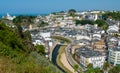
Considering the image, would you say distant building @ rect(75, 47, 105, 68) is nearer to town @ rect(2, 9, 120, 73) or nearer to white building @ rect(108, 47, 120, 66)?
town @ rect(2, 9, 120, 73)

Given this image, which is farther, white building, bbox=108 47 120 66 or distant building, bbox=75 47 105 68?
white building, bbox=108 47 120 66

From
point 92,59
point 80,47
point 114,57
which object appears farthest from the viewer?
point 80,47

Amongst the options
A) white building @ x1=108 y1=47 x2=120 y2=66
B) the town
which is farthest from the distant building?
white building @ x1=108 y1=47 x2=120 y2=66

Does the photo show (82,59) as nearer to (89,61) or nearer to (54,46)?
(89,61)

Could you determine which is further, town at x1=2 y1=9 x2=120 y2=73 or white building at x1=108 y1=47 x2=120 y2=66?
white building at x1=108 y1=47 x2=120 y2=66

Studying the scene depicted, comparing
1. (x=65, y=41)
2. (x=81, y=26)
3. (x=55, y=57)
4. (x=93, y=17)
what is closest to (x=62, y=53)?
(x=55, y=57)

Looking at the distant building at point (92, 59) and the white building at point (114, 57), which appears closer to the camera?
the distant building at point (92, 59)

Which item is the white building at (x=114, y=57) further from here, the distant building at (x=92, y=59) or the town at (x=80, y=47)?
the distant building at (x=92, y=59)

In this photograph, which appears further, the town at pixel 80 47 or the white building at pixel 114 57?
the white building at pixel 114 57

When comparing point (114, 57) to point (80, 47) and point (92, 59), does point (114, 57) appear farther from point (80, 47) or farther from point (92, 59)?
point (80, 47)

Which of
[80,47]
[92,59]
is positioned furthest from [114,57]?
[80,47]

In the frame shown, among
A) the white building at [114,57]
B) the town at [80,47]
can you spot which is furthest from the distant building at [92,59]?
the white building at [114,57]
